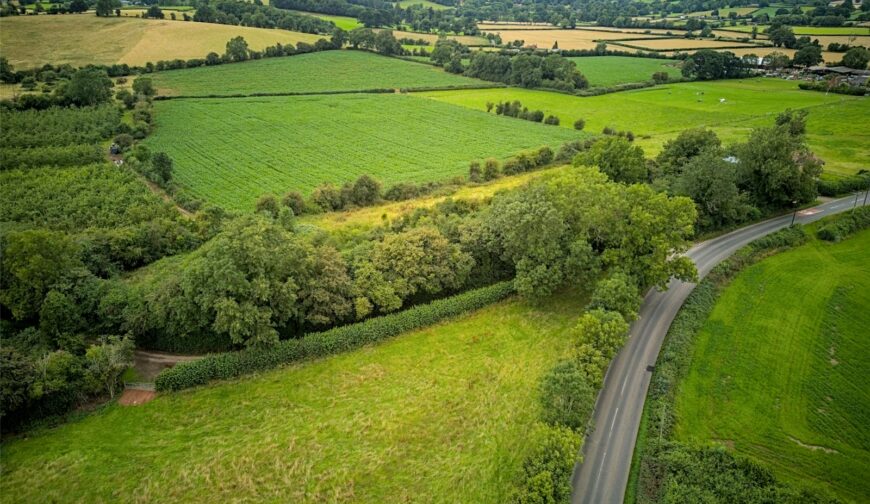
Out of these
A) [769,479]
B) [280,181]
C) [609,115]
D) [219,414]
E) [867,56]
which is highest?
[867,56]

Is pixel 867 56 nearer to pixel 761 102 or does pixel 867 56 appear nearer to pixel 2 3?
pixel 761 102

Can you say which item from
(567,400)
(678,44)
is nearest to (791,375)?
(567,400)

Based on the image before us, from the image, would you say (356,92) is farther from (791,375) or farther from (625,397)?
(791,375)

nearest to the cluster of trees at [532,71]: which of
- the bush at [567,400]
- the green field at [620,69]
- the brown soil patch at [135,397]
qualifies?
the green field at [620,69]

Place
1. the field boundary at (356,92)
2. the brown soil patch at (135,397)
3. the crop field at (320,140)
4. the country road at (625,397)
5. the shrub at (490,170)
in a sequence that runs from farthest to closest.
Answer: the field boundary at (356,92) → the shrub at (490,170) → the crop field at (320,140) → the brown soil patch at (135,397) → the country road at (625,397)

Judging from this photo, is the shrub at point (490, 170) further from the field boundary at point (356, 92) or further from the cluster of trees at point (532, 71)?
the cluster of trees at point (532, 71)

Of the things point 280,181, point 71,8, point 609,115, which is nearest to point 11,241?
point 280,181
